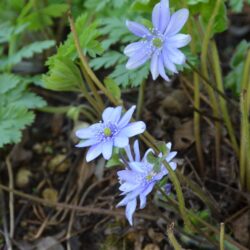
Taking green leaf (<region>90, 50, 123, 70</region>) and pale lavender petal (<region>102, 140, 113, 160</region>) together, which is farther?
green leaf (<region>90, 50, 123, 70</region>)

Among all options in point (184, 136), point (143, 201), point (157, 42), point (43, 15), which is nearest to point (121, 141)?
point (143, 201)

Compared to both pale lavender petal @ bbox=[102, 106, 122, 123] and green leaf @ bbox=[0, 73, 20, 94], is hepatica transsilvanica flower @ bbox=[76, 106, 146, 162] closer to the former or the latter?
pale lavender petal @ bbox=[102, 106, 122, 123]

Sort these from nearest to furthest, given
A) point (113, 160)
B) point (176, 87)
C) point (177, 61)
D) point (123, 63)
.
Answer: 1. point (177, 61)
2. point (113, 160)
3. point (123, 63)
4. point (176, 87)

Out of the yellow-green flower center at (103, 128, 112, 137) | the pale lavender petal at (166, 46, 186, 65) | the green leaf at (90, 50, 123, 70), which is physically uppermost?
the pale lavender petal at (166, 46, 186, 65)

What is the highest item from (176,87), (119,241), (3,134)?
(3,134)

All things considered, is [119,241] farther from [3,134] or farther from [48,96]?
[48,96]

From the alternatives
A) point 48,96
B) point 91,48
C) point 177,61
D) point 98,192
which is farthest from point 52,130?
point 177,61

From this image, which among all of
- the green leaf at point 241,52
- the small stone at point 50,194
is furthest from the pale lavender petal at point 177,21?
the small stone at point 50,194

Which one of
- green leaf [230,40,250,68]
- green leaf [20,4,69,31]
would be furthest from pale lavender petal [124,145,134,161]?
green leaf [20,4,69,31]

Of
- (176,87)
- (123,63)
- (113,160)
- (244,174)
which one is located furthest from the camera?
(176,87)
